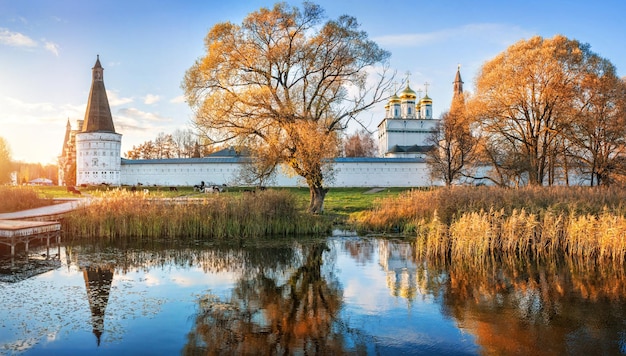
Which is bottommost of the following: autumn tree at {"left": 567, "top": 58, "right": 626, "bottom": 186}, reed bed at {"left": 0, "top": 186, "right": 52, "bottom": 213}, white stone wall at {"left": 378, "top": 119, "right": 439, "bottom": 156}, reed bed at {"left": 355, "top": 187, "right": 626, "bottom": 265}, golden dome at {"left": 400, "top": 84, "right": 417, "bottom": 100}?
reed bed at {"left": 355, "top": 187, "right": 626, "bottom": 265}

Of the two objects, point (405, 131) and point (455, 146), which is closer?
point (455, 146)

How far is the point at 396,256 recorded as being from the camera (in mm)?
10992

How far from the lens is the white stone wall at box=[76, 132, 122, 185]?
1730 inches

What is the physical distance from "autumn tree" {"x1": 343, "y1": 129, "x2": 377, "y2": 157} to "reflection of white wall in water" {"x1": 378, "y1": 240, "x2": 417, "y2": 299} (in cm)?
5138

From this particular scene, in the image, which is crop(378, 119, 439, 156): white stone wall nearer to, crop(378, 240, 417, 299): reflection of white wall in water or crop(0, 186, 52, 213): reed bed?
→ crop(0, 186, 52, 213): reed bed

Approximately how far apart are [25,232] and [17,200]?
6.72m

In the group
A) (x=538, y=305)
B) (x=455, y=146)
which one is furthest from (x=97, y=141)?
(x=538, y=305)

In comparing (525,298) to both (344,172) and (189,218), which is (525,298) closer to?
(189,218)

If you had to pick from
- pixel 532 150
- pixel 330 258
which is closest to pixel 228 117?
pixel 330 258

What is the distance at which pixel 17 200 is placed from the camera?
16375mm

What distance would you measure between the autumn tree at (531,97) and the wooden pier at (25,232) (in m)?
19.8

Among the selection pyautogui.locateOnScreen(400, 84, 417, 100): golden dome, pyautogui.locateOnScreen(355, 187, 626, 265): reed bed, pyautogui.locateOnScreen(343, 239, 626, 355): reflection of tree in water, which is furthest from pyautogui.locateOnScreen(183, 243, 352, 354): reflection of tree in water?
pyautogui.locateOnScreen(400, 84, 417, 100): golden dome

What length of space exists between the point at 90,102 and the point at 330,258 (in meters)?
41.7

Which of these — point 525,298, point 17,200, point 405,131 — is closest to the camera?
point 525,298
